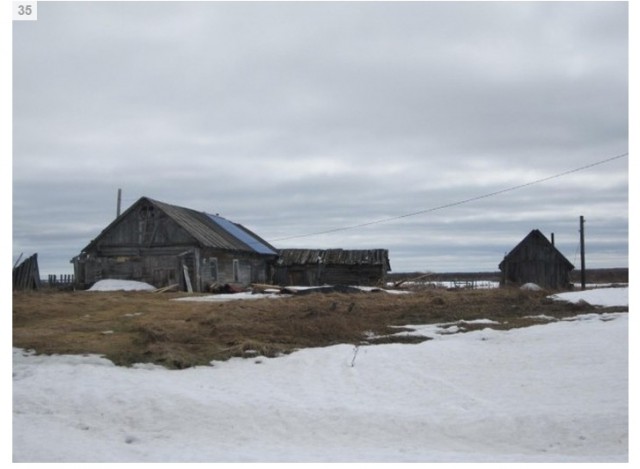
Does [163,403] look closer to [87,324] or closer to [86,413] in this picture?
[86,413]

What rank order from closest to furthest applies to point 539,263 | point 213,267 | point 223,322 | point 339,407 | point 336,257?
1. point 339,407
2. point 223,322
3. point 213,267
4. point 539,263
5. point 336,257

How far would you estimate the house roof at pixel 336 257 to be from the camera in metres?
43.9

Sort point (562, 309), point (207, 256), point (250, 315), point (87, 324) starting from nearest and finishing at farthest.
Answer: point (87, 324), point (250, 315), point (562, 309), point (207, 256)

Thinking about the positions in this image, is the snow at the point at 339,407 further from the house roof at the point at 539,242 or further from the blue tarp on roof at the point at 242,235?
the blue tarp on roof at the point at 242,235

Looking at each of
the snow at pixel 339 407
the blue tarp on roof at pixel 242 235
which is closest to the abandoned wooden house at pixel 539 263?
the blue tarp on roof at pixel 242 235

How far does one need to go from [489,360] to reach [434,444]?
18.3 ft

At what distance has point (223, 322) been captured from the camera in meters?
18.3

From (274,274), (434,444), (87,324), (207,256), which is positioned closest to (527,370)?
(434,444)

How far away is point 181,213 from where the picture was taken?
3950 centimetres

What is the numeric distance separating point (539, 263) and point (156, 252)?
991 inches

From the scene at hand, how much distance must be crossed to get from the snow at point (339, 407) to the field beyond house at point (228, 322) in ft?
2.97

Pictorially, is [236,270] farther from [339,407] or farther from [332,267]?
[339,407]

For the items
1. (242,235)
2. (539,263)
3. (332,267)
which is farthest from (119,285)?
(539,263)

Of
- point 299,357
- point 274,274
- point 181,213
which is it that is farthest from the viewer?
point 274,274
